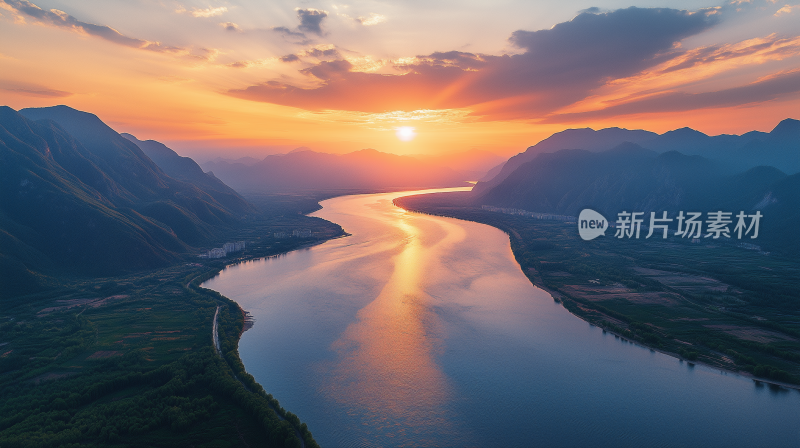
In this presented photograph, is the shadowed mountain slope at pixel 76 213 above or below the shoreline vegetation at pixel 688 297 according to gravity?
above

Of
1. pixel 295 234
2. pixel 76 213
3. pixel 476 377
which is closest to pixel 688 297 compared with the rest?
pixel 476 377

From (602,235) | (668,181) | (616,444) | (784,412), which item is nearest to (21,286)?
(616,444)

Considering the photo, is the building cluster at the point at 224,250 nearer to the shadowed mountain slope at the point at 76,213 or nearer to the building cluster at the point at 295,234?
the shadowed mountain slope at the point at 76,213

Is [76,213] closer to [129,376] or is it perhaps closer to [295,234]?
[295,234]

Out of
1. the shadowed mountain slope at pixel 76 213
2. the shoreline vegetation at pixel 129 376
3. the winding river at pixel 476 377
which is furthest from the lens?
the shadowed mountain slope at pixel 76 213

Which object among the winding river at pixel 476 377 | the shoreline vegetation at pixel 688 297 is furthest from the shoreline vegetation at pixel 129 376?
the shoreline vegetation at pixel 688 297

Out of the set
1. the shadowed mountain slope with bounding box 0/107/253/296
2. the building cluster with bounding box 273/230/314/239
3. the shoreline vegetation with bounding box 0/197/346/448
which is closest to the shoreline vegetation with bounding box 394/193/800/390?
the shoreline vegetation with bounding box 0/197/346/448
